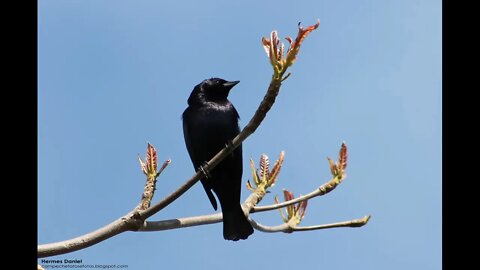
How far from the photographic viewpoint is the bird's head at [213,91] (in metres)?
7.09

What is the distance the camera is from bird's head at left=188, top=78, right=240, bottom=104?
23.3 ft

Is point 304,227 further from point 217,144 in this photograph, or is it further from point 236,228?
point 217,144

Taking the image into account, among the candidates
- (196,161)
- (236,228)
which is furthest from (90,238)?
(196,161)

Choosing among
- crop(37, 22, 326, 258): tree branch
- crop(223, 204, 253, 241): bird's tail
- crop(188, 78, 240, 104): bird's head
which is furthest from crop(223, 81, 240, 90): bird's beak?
crop(37, 22, 326, 258): tree branch

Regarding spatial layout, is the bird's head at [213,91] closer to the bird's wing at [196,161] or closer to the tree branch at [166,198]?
the bird's wing at [196,161]

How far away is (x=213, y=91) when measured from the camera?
716 cm

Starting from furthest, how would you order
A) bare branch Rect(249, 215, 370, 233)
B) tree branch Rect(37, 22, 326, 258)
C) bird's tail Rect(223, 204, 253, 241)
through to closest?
1. bird's tail Rect(223, 204, 253, 241)
2. bare branch Rect(249, 215, 370, 233)
3. tree branch Rect(37, 22, 326, 258)

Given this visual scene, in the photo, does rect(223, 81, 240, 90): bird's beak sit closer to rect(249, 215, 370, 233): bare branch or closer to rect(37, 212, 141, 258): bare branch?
rect(249, 215, 370, 233): bare branch

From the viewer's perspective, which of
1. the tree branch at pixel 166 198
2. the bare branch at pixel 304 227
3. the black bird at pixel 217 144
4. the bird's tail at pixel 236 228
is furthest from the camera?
the black bird at pixel 217 144

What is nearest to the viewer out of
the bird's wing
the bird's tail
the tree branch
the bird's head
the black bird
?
the tree branch

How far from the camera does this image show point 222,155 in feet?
13.3

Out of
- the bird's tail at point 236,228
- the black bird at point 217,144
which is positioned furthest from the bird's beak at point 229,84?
the bird's tail at point 236,228
